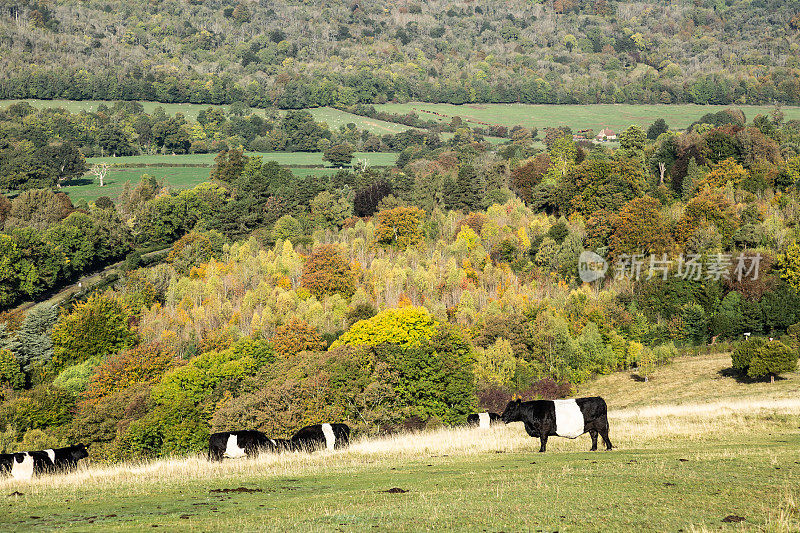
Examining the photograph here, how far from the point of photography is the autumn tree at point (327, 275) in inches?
5022

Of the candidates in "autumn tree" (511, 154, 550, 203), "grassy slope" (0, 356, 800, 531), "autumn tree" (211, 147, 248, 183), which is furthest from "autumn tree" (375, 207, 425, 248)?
"grassy slope" (0, 356, 800, 531)

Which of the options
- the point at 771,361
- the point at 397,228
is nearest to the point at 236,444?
the point at 771,361

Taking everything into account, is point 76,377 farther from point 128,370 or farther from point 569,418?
point 569,418

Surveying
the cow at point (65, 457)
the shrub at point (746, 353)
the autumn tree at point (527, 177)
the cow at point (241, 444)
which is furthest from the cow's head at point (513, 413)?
the autumn tree at point (527, 177)

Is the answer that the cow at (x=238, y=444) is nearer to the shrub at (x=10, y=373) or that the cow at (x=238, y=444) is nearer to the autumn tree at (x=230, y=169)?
the shrub at (x=10, y=373)

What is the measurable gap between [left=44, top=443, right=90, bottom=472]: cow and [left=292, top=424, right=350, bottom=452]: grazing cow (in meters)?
10.7

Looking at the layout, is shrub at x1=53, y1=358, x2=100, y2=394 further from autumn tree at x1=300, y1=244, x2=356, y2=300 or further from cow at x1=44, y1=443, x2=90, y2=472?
cow at x1=44, y1=443, x2=90, y2=472

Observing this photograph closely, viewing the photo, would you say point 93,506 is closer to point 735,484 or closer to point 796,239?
point 735,484

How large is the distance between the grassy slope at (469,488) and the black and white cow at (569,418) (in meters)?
0.82

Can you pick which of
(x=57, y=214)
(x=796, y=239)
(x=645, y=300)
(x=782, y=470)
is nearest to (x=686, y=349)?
(x=645, y=300)

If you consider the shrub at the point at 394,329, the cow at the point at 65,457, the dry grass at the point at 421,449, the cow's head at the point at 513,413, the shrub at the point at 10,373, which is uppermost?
the cow's head at the point at 513,413

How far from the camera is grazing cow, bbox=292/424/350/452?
149 feet

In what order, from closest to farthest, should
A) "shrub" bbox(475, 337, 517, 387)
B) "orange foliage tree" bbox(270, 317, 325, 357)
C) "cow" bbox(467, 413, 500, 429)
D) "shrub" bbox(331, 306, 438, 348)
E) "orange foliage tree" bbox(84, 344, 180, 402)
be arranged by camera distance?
"cow" bbox(467, 413, 500, 429) < "shrub" bbox(331, 306, 438, 348) < "orange foliage tree" bbox(84, 344, 180, 402) < "shrub" bbox(475, 337, 517, 387) < "orange foliage tree" bbox(270, 317, 325, 357)

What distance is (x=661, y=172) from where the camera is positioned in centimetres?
16350
